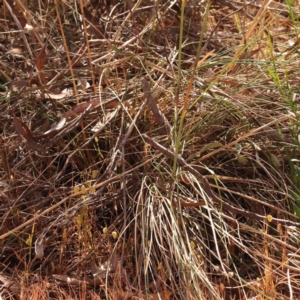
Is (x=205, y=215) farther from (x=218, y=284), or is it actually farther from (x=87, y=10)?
(x=87, y=10)

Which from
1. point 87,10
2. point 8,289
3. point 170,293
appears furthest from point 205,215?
point 87,10

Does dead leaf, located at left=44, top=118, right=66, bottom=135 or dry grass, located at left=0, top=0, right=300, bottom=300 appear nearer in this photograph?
dry grass, located at left=0, top=0, right=300, bottom=300

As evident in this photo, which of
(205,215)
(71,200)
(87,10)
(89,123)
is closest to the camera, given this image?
(205,215)

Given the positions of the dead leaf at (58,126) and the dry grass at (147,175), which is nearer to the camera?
the dry grass at (147,175)

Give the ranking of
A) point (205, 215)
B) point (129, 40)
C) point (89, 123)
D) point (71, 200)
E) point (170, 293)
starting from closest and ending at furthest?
1. point (170, 293)
2. point (205, 215)
3. point (71, 200)
4. point (89, 123)
5. point (129, 40)

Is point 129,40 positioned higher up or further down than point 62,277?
higher up

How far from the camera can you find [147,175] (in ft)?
5.57

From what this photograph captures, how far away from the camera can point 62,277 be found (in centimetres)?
158

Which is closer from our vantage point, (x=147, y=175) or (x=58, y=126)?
(x=147, y=175)

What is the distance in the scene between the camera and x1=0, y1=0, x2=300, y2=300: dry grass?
1.54 m

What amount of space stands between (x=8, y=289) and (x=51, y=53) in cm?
84

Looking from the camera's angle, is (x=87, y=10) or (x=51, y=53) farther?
(x=87, y=10)

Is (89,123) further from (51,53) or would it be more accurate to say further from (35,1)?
(35,1)

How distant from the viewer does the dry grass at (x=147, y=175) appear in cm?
154
